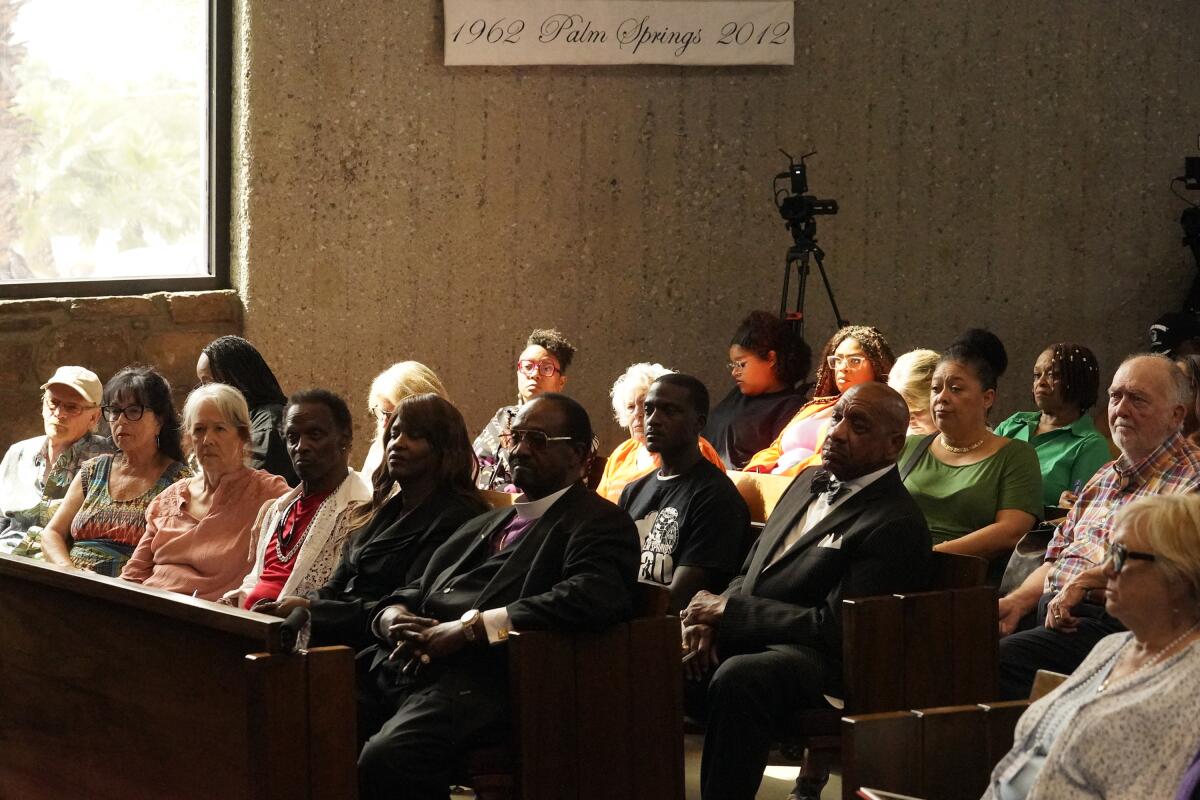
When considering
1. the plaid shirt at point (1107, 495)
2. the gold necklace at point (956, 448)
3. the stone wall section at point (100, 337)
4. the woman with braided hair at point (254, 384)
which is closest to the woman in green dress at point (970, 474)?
the gold necklace at point (956, 448)

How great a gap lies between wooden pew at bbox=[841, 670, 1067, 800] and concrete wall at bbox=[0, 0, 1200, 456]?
162 inches

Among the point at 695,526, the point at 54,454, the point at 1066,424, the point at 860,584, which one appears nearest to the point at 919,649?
the point at 860,584

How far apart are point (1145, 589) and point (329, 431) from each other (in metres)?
2.24

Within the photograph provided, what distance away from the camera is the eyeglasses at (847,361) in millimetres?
5199

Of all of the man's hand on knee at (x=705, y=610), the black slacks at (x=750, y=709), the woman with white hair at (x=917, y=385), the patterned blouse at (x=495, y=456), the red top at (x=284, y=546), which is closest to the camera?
the black slacks at (x=750, y=709)

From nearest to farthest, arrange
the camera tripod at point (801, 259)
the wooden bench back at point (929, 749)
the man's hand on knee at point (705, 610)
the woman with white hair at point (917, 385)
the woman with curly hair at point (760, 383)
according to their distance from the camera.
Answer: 1. the wooden bench back at point (929, 749)
2. the man's hand on knee at point (705, 610)
3. the woman with white hair at point (917, 385)
4. the woman with curly hair at point (760, 383)
5. the camera tripod at point (801, 259)

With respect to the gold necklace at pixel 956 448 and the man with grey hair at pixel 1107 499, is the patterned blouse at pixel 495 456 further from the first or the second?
the man with grey hair at pixel 1107 499

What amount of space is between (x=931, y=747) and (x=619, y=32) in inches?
178

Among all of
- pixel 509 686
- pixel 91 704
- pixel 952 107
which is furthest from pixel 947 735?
pixel 952 107

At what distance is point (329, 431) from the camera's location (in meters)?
3.92

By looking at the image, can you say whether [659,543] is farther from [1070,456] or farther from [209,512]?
[1070,456]


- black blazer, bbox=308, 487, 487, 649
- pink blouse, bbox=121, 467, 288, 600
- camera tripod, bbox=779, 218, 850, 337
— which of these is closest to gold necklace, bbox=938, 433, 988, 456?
black blazer, bbox=308, 487, 487, 649

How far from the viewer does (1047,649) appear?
350 centimetres

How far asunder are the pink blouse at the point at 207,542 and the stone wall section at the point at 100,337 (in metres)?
1.85
